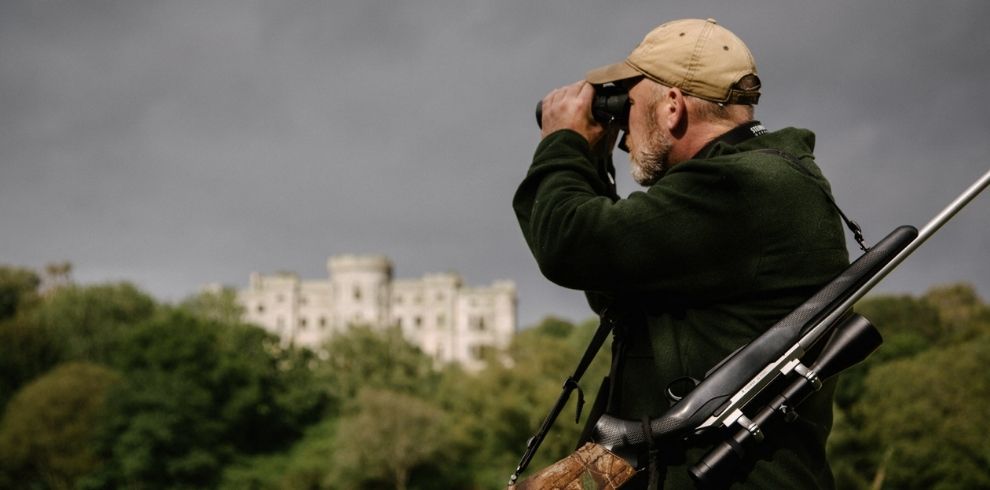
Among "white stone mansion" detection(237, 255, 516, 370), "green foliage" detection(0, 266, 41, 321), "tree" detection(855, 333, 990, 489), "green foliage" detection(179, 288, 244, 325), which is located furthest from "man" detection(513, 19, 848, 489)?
"white stone mansion" detection(237, 255, 516, 370)

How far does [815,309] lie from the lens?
2135 millimetres

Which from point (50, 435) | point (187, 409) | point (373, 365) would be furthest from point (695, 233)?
point (373, 365)

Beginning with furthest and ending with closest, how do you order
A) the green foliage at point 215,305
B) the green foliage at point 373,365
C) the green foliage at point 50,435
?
the green foliage at point 215,305 < the green foliage at point 373,365 < the green foliage at point 50,435

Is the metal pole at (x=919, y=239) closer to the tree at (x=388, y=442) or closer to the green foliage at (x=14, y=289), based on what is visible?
the tree at (x=388, y=442)

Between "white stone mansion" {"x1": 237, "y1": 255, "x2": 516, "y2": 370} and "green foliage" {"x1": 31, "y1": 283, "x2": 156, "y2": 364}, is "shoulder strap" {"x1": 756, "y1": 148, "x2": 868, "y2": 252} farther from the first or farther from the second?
"white stone mansion" {"x1": 237, "y1": 255, "x2": 516, "y2": 370}

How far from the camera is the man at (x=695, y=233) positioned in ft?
7.04

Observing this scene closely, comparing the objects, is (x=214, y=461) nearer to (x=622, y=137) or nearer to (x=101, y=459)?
(x=101, y=459)

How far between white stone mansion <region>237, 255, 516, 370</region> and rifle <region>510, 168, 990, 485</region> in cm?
8880

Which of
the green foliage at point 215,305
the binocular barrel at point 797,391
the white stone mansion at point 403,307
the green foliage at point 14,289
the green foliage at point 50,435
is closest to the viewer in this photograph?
the binocular barrel at point 797,391

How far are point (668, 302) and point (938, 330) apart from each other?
6090cm

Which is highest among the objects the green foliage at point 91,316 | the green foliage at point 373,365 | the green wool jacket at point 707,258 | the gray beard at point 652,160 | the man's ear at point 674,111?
the green foliage at point 91,316

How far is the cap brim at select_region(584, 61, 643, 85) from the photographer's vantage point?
7.86 ft

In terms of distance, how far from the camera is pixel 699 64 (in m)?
2.32

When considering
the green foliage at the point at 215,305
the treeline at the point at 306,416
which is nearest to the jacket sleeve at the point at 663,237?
the treeline at the point at 306,416
